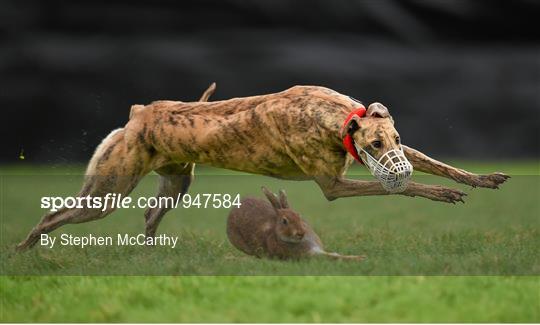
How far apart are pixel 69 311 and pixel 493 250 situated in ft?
8.47

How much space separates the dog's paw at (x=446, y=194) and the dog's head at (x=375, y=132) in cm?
39

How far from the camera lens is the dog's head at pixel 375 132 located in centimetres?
471

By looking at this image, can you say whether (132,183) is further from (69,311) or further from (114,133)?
(69,311)

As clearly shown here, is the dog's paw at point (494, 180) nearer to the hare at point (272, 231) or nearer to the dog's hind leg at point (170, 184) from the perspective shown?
the hare at point (272, 231)

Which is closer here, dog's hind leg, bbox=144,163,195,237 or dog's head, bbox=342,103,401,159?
dog's head, bbox=342,103,401,159

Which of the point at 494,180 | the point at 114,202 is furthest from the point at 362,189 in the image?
the point at 114,202

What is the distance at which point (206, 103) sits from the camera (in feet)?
18.0

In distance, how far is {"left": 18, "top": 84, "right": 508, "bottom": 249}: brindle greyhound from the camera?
4.96 meters

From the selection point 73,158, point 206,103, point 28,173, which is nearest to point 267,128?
point 206,103

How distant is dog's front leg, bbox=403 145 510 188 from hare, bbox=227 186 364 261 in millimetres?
664

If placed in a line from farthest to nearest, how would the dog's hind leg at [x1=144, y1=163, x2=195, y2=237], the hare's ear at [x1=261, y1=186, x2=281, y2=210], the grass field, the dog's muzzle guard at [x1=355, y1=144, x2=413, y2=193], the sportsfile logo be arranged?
1. the dog's hind leg at [x1=144, y1=163, x2=195, y2=237]
2. the sportsfile logo
3. the hare's ear at [x1=261, y1=186, x2=281, y2=210]
4. the dog's muzzle guard at [x1=355, y1=144, x2=413, y2=193]
5. the grass field

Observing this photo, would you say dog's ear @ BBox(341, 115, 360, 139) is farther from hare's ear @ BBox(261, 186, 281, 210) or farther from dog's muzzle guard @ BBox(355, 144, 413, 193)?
hare's ear @ BBox(261, 186, 281, 210)

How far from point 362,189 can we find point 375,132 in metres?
0.50

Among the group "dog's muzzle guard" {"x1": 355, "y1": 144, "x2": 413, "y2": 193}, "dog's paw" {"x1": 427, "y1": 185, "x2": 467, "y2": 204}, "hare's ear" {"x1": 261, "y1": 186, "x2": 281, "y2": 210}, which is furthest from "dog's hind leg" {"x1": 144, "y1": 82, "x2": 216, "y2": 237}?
"dog's paw" {"x1": 427, "y1": 185, "x2": 467, "y2": 204}
